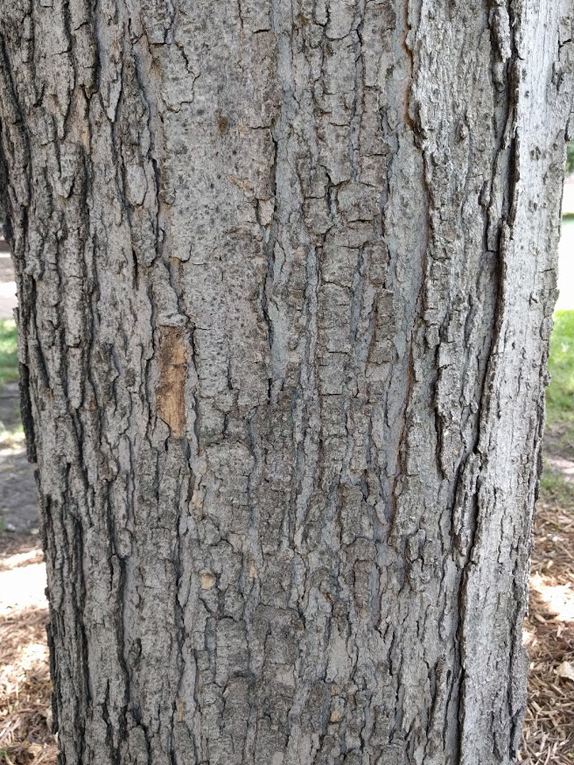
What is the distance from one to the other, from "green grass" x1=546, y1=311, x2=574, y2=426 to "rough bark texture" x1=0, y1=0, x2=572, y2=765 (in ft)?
10.1

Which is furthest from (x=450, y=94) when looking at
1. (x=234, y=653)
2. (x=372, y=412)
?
(x=234, y=653)

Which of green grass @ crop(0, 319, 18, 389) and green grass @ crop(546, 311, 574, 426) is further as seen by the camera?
green grass @ crop(0, 319, 18, 389)

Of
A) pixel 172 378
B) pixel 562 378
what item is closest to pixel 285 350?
pixel 172 378

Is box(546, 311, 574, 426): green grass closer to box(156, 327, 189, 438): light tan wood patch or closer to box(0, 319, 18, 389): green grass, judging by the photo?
box(156, 327, 189, 438): light tan wood patch

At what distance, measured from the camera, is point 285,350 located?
129 cm

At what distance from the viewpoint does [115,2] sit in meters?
1.17

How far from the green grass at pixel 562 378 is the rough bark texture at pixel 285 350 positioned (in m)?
3.09

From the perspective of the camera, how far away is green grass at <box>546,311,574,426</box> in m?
5.23

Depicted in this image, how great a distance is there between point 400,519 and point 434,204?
590 mm

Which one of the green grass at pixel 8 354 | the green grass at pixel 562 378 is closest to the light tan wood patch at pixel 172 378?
the green grass at pixel 562 378

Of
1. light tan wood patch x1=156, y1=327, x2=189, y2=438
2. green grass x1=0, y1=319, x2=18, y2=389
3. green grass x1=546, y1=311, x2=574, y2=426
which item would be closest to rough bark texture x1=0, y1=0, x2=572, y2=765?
light tan wood patch x1=156, y1=327, x2=189, y2=438

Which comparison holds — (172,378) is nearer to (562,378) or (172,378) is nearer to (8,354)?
(562,378)

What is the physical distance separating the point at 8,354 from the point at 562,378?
5582 millimetres

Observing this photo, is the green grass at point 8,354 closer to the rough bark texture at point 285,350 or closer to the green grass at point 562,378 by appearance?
the green grass at point 562,378
